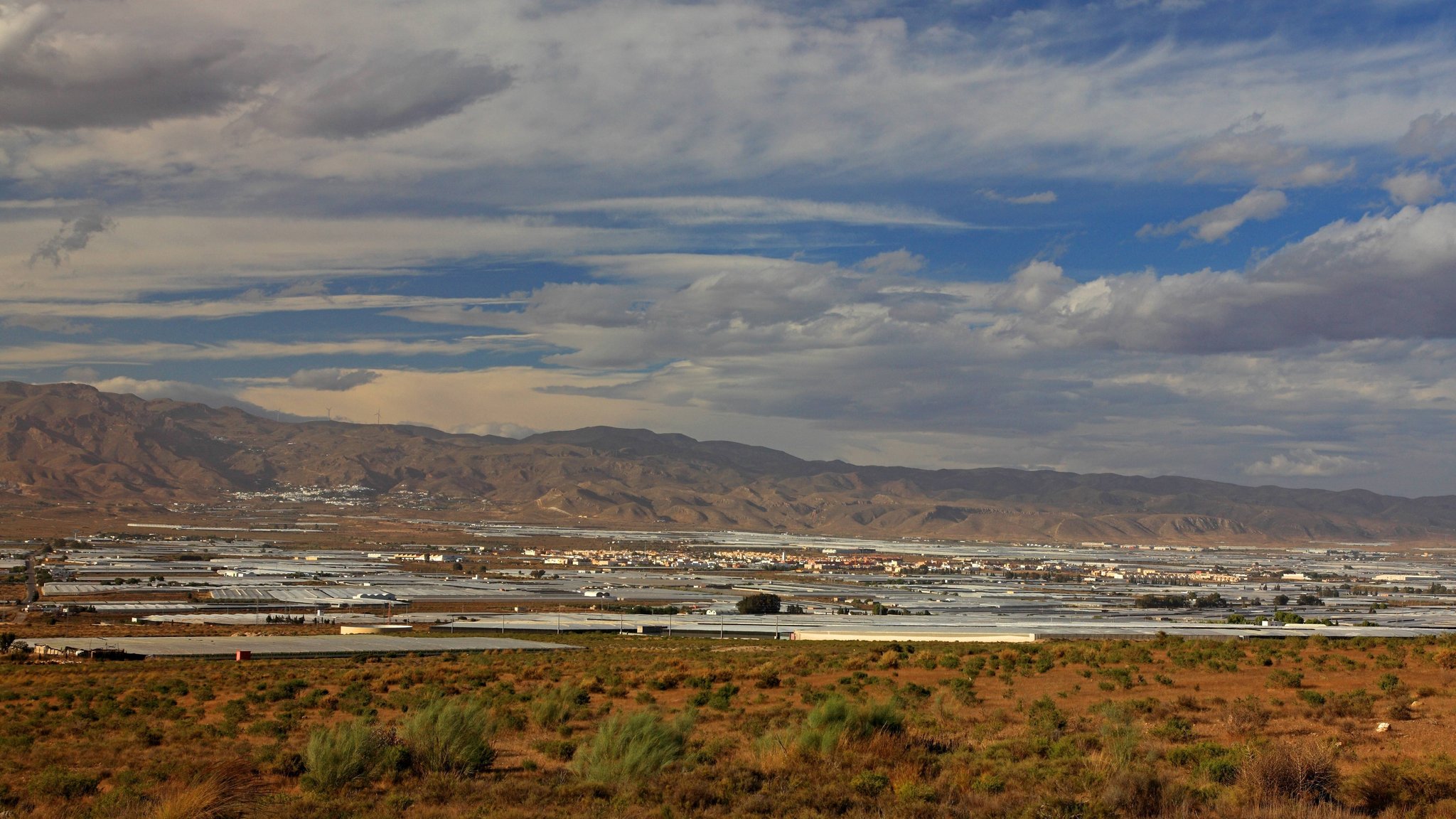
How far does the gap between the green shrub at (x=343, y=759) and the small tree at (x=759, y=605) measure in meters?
78.6

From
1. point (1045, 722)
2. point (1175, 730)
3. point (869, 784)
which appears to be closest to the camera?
point (869, 784)

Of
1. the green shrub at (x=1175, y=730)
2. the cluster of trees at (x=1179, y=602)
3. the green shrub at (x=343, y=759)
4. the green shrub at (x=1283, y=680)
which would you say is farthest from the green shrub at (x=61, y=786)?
the cluster of trees at (x=1179, y=602)

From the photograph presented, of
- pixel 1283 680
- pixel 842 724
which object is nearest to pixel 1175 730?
pixel 842 724

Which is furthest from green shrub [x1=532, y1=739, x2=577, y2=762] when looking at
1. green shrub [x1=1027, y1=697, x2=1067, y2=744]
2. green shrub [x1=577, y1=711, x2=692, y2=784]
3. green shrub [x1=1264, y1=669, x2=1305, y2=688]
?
green shrub [x1=1264, y1=669, x2=1305, y2=688]

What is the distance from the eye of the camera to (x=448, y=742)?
57.6 feet

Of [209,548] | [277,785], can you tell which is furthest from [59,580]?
[277,785]

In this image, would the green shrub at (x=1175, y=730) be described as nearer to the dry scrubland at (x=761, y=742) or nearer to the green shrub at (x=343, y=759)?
the dry scrubland at (x=761, y=742)

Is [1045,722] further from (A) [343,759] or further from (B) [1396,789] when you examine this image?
(A) [343,759]

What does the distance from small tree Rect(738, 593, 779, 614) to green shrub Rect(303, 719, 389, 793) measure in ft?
258

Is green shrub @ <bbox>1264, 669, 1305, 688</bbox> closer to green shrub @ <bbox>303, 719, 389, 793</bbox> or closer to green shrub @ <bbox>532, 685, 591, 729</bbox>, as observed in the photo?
green shrub @ <bbox>532, 685, 591, 729</bbox>

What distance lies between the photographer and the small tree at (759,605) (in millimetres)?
94938

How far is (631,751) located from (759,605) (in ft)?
265

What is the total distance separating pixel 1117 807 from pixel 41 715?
83.3ft

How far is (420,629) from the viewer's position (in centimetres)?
7125
